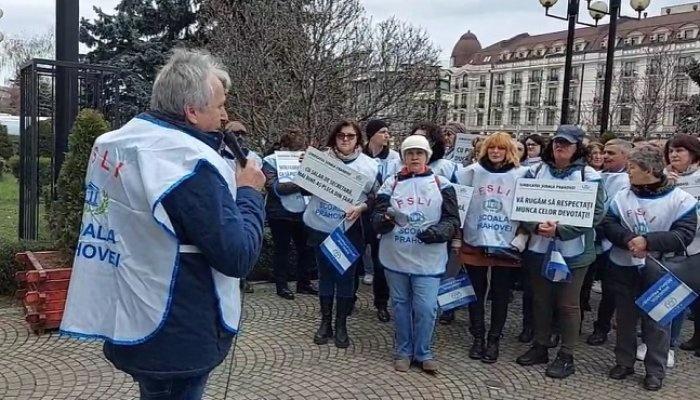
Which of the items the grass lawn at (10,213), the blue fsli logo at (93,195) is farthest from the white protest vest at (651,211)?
the grass lawn at (10,213)

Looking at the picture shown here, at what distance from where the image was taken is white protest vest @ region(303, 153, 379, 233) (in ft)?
17.9

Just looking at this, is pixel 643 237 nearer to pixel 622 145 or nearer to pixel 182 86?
pixel 622 145

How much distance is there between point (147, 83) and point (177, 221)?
15371 millimetres

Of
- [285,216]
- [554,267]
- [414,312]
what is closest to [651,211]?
[554,267]

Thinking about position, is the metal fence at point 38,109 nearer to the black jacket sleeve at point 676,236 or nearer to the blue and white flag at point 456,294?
the blue and white flag at point 456,294

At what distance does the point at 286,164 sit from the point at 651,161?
338 centimetres

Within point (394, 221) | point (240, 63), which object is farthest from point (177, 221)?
point (240, 63)

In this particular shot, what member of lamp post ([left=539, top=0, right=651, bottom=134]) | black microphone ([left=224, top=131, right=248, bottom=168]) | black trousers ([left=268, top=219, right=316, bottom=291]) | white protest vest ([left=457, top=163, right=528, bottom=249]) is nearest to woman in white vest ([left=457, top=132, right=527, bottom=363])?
white protest vest ([left=457, top=163, right=528, bottom=249])

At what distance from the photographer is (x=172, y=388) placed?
2.41m

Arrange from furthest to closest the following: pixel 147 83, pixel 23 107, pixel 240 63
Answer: pixel 147 83 → pixel 240 63 → pixel 23 107

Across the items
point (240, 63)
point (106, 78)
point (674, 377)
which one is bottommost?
point (674, 377)

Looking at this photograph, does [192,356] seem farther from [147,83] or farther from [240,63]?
[147,83]

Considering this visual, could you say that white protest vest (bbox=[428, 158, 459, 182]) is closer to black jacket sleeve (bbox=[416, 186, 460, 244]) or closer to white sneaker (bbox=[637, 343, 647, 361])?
black jacket sleeve (bbox=[416, 186, 460, 244])

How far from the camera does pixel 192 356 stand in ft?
7.36
